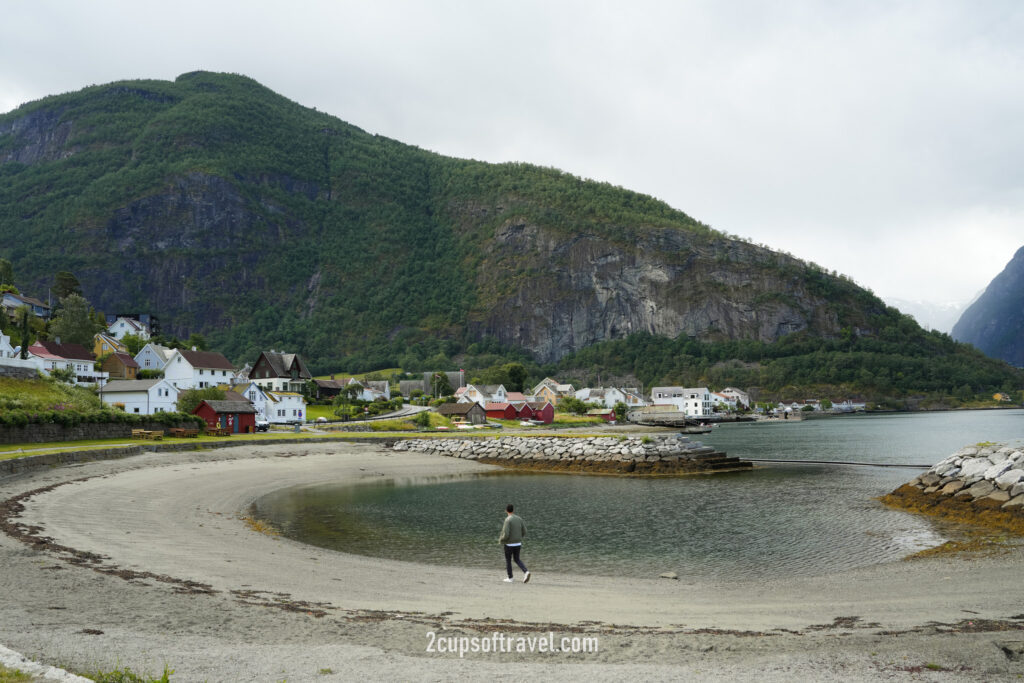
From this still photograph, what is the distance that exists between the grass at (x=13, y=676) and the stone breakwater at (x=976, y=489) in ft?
98.1

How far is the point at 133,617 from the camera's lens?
39.1 ft

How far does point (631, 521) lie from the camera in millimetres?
28156

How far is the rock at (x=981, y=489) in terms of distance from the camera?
27625 mm

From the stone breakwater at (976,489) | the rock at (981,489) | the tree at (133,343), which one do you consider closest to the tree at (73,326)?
the tree at (133,343)

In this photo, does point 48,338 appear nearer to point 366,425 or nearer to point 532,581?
point 366,425

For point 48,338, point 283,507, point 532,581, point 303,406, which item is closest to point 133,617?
point 532,581

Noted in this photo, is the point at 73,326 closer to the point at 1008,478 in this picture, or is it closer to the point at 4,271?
the point at 4,271

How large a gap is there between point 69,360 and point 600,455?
68.7 metres

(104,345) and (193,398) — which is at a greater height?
(104,345)

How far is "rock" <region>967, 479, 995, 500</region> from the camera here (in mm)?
27625

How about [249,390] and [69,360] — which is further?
[249,390]

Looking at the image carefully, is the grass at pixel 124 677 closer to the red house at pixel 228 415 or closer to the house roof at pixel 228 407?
the red house at pixel 228 415

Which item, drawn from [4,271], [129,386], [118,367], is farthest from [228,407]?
[4,271]

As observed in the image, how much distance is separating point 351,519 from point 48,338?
89.7 m
